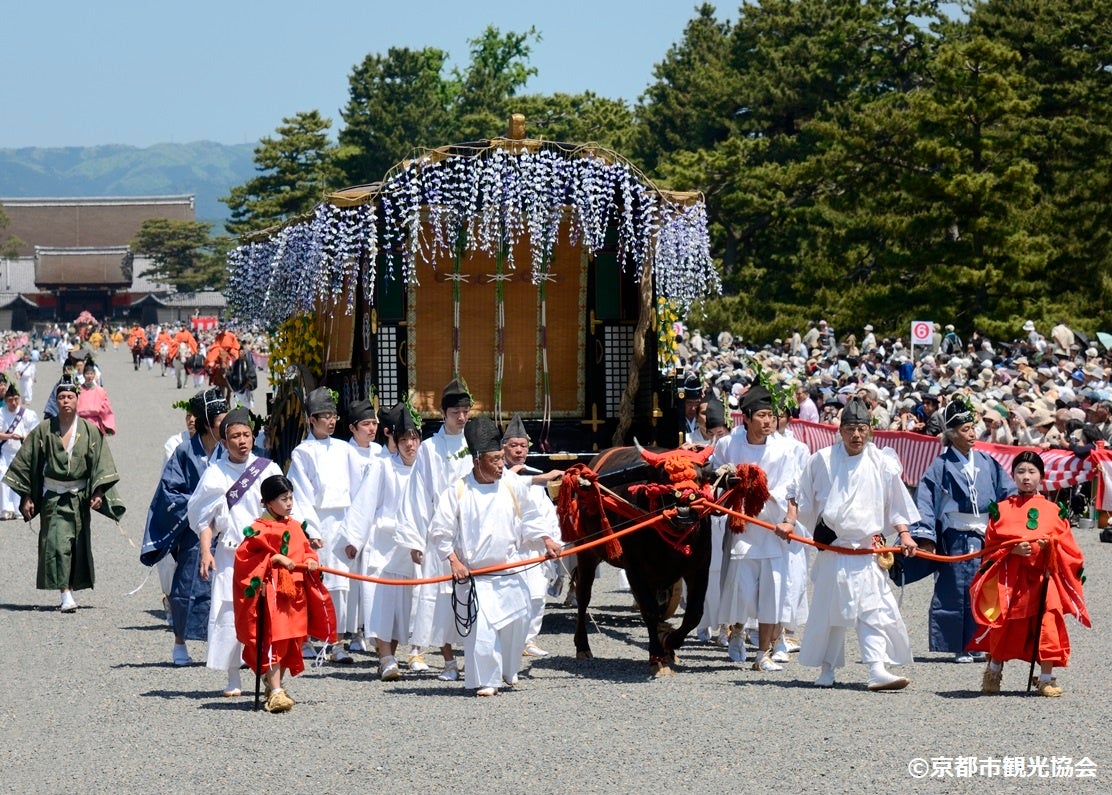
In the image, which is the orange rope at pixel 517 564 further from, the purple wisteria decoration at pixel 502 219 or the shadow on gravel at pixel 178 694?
the purple wisteria decoration at pixel 502 219

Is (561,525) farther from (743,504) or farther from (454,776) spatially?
(454,776)

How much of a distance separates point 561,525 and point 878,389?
45.0 feet

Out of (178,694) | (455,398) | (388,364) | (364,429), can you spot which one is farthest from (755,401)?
(388,364)

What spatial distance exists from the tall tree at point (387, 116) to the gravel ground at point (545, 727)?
54.5 m

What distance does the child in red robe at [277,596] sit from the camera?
8.36 meters

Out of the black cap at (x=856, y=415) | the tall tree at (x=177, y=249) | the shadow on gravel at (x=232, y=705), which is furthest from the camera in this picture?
the tall tree at (x=177, y=249)

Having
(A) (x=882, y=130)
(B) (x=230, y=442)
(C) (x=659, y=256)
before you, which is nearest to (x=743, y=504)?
(B) (x=230, y=442)

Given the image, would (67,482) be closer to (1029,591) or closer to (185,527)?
(185,527)

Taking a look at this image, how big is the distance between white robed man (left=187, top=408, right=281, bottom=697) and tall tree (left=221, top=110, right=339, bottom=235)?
2112 inches

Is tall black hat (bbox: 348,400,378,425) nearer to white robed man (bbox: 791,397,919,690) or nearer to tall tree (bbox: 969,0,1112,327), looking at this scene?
white robed man (bbox: 791,397,919,690)

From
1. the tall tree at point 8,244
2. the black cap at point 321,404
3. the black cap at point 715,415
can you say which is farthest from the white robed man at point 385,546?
the tall tree at point 8,244

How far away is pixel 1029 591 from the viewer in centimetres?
872

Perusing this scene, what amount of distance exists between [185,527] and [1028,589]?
16.3 ft

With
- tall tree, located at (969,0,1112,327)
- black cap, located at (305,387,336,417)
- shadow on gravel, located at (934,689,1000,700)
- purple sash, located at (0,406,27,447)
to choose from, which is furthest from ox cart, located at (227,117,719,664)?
tall tree, located at (969,0,1112,327)
